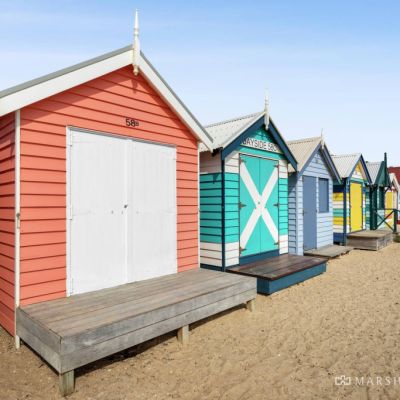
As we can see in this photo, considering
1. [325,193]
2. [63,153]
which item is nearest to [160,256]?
[63,153]

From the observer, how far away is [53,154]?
168 inches

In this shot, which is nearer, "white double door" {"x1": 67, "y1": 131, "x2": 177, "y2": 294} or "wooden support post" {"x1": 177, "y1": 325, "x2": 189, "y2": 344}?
"wooden support post" {"x1": 177, "y1": 325, "x2": 189, "y2": 344}

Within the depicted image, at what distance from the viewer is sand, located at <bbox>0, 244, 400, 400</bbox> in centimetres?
331

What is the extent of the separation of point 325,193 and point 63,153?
32.4 ft

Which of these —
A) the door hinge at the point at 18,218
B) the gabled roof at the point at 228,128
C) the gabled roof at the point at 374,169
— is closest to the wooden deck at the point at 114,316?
the door hinge at the point at 18,218

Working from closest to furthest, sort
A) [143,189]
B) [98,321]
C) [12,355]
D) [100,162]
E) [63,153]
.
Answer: [98,321]
[12,355]
[63,153]
[100,162]
[143,189]

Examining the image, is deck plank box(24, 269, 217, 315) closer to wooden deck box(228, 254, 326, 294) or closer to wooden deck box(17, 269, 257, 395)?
wooden deck box(17, 269, 257, 395)

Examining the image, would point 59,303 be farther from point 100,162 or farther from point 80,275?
point 100,162

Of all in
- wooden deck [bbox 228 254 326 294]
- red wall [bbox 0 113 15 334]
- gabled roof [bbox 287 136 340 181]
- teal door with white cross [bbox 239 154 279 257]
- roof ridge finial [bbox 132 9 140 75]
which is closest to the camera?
red wall [bbox 0 113 15 334]

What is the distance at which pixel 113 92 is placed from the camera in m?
4.93

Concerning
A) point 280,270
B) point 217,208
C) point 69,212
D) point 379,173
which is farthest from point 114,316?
point 379,173

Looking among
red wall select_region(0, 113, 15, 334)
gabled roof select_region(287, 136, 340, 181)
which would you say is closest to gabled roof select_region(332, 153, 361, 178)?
gabled roof select_region(287, 136, 340, 181)

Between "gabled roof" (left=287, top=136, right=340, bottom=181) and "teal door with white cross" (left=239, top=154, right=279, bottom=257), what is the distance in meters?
1.69

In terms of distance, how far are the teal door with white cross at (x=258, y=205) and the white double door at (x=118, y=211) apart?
221 centimetres
